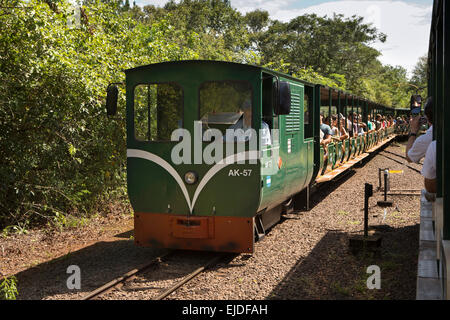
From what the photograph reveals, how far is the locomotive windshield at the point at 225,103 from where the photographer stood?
6668 mm

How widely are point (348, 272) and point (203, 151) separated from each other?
2.37m

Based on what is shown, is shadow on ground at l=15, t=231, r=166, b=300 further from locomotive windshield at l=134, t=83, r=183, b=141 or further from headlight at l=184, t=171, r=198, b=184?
locomotive windshield at l=134, t=83, r=183, b=141

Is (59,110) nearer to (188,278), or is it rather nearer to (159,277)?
(159,277)

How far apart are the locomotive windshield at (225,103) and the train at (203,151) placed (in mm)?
13

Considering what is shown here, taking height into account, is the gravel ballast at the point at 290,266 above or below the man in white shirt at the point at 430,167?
below

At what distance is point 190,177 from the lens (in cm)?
680

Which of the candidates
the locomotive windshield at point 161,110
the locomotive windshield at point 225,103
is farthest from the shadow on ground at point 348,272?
the locomotive windshield at point 161,110

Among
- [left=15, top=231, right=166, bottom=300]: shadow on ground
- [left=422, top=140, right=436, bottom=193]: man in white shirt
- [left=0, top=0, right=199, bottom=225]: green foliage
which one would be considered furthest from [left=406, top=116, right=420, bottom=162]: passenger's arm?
[left=0, top=0, right=199, bottom=225]: green foliage

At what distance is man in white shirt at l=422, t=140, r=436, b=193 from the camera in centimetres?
489

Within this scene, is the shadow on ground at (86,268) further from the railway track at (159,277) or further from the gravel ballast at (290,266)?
the railway track at (159,277)

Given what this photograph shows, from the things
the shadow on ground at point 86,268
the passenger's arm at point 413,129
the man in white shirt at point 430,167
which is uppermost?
the passenger's arm at point 413,129

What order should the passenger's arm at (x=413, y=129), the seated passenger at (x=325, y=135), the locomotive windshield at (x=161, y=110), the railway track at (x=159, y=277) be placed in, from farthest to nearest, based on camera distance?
the seated passenger at (x=325, y=135), the locomotive windshield at (x=161, y=110), the passenger's arm at (x=413, y=129), the railway track at (x=159, y=277)
